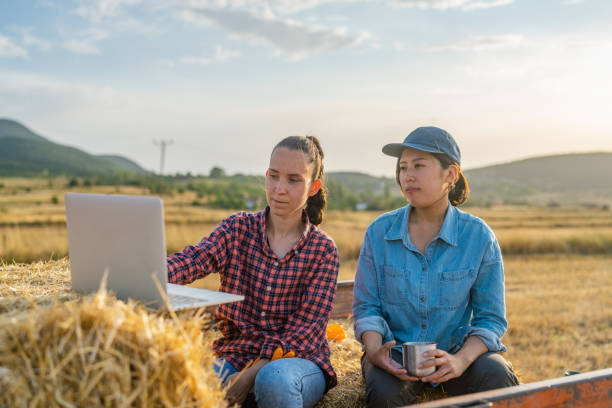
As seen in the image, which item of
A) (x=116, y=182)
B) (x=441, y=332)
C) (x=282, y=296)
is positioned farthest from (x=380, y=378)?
(x=116, y=182)

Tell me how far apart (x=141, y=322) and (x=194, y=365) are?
21cm

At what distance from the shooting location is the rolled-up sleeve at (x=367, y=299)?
9.14 feet

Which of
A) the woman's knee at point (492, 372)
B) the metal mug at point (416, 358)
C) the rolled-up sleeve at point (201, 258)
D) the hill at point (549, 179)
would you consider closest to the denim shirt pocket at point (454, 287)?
the woman's knee at point (492, 372)

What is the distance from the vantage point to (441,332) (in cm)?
288

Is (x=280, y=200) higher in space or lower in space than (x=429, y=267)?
higher

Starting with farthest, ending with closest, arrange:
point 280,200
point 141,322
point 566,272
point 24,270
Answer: point 566,272, point 24,270, point 280,200, point 141,322

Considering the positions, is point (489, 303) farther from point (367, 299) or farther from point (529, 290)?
point (529, 290)

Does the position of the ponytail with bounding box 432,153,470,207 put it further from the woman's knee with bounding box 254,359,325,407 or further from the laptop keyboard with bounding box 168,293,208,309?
the laptop keyboard with bounding box 168,293,208,309

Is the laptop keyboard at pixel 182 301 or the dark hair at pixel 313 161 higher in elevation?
the dark hair at pixel 313 161

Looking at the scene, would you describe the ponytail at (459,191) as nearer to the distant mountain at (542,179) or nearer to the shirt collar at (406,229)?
the shirt collar at (406,229)

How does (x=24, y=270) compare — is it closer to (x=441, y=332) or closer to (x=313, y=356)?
(x=313, y=356)

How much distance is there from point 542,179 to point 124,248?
10143 centimetres

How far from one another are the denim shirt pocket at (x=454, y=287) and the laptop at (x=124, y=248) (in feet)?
4.46

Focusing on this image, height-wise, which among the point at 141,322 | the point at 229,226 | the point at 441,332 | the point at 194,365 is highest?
the point at 229,226
